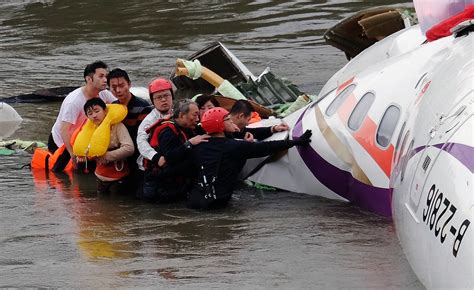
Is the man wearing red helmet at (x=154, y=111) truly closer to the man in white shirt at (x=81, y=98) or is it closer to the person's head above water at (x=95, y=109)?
the person's head above water at (x=95, y=109)

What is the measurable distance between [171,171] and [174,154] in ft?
1.06

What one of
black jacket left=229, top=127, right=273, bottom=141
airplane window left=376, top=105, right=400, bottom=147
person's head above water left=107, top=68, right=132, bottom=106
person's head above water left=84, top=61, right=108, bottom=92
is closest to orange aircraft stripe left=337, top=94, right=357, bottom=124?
airplane window left=376, top=105, right=400, bottom=147

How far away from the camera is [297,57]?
877 inches

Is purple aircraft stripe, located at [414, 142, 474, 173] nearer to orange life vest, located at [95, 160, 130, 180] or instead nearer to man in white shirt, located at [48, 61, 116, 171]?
orange life vest, located at [95, 160, 130, 180]

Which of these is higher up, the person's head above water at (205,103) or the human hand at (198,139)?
the person's head above water at (205,103)

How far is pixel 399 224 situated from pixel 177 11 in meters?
21.5

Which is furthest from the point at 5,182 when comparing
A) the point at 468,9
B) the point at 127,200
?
the point at 468,9

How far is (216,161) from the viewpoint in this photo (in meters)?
11.2

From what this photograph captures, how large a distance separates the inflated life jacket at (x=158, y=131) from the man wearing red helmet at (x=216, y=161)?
32 centimetres

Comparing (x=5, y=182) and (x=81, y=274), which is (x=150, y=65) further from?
(x=81, y=274)

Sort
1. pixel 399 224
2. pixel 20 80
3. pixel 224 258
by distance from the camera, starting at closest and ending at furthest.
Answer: pixel 399 224 → pixel 224 258 → pixel 20 80

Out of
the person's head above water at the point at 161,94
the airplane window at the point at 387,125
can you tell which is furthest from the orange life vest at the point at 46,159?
the airplane window at the point at 387,125

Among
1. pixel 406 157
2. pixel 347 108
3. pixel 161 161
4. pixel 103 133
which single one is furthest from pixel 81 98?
pixel 406 157

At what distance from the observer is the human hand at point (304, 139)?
452 inches
